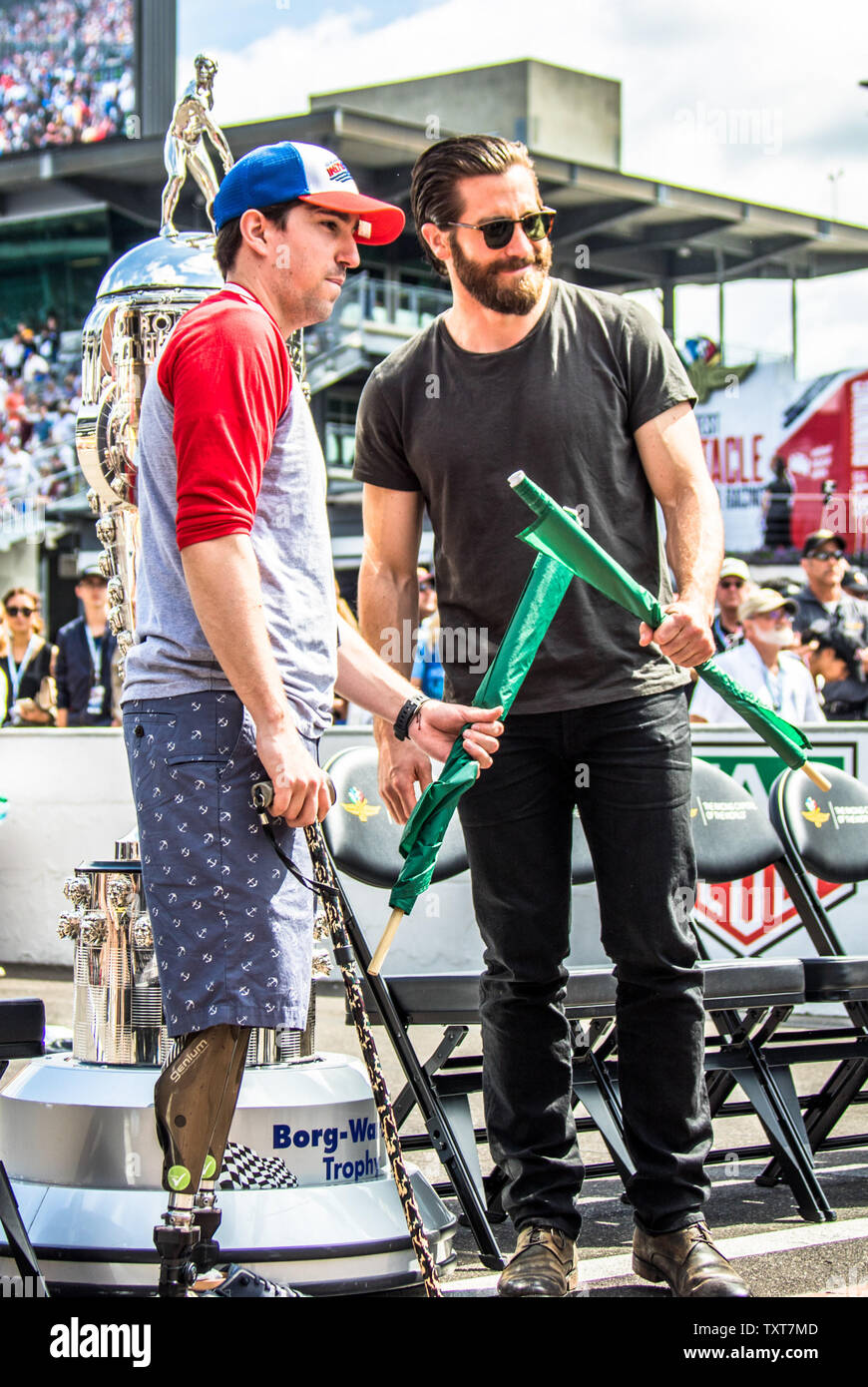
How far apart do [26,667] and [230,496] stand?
802 cm

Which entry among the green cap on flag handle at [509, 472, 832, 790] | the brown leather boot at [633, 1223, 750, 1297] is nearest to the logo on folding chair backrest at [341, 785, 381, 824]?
the green cap on flag handle at [509, 472, 832, 790]

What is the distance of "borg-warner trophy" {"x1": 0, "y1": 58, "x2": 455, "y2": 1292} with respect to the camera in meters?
3.04

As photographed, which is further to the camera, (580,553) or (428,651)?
(428,651)

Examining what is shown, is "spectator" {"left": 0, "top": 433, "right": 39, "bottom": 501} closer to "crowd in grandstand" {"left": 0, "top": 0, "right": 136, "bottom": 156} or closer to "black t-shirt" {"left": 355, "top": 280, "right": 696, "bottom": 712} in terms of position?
"crowd in grandstand" {"left": 0, "top": 0, "right": 136, "bottom": 156}

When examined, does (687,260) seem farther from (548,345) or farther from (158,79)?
(548,345)

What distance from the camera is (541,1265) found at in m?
3.12

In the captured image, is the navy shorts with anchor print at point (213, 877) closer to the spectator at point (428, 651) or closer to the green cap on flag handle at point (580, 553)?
the green cap on flag handle at point (580, 553)

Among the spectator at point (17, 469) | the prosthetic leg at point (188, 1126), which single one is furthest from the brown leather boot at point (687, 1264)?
the spectator at point (17, 469)

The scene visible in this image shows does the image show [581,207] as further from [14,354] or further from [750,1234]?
[750,1234]

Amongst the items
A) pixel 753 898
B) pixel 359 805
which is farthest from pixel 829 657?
pixel 359 805

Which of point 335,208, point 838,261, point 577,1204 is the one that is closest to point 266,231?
point 335,208

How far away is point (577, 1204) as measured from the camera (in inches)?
169

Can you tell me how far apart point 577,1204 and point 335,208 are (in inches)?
108

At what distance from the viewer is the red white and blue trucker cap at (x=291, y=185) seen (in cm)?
272
